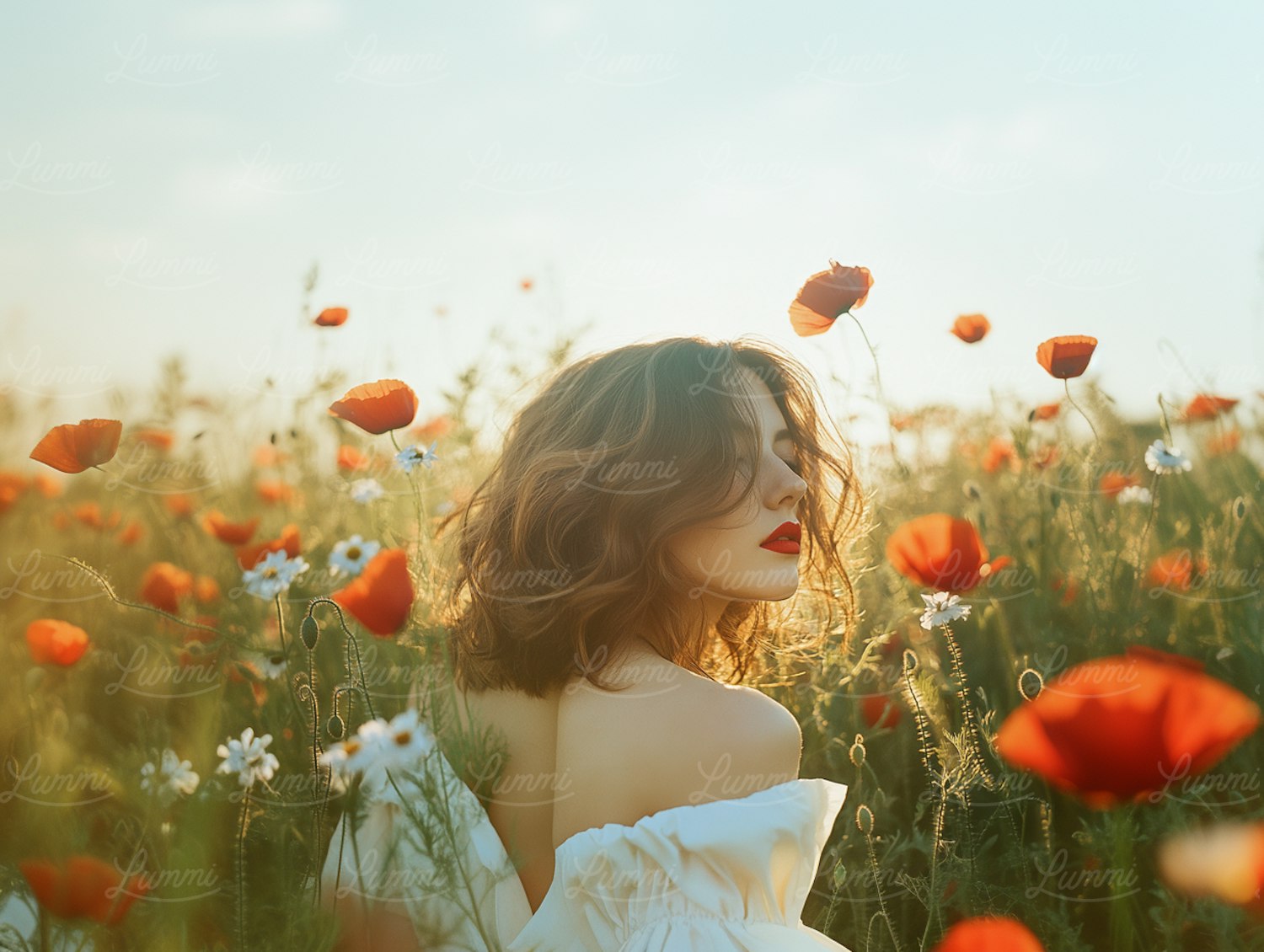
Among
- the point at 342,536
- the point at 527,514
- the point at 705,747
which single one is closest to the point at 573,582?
the point at 527,514

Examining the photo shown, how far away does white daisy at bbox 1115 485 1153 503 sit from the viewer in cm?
274

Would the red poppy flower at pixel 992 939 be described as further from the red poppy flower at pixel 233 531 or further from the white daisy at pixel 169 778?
the red poppy flower at pixel 233 531

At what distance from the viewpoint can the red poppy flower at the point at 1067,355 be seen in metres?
2.22

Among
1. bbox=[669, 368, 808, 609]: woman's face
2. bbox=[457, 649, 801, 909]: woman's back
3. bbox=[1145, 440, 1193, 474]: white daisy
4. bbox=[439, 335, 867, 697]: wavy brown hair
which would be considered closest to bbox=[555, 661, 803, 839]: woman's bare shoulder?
bbox=[457, 649, 801, 909]: woman's back

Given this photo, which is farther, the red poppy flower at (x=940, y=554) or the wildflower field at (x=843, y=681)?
the red poppy flower at (x=940, y=554)

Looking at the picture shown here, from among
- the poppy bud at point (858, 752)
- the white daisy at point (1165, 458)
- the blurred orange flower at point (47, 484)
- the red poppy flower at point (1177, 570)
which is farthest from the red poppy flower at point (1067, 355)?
the blurred orange flower at point (47, 484)

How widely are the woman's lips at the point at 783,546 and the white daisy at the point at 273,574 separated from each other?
0.79 metres

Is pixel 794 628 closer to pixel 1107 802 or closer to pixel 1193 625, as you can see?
pixel 1193 625

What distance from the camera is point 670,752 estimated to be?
1601mm

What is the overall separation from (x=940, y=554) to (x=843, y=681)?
0.29m

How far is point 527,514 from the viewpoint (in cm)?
186

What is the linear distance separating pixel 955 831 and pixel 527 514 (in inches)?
41.5

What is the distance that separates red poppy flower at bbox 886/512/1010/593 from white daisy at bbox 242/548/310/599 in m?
1.06

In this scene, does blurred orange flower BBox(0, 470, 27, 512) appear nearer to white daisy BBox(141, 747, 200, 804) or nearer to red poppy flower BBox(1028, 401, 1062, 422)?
white daisy BBox(141, 747, 200, 804)
